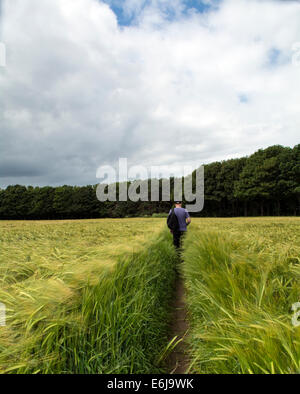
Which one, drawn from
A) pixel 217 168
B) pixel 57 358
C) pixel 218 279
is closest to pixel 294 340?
pixel 218 279

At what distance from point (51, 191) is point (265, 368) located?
63.5 m

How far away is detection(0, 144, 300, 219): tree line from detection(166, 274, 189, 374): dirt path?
40.2m

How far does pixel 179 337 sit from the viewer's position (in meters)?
2.94

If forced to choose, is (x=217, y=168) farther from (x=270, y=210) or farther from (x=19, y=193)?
(x=19, y=193)

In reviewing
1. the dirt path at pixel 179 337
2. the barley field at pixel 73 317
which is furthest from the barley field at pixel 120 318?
the dirt path at pixel 179 337

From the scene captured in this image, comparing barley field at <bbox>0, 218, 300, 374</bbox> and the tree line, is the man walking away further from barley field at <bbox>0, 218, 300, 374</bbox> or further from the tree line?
the tree line

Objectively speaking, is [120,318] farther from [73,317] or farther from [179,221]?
[179,221]

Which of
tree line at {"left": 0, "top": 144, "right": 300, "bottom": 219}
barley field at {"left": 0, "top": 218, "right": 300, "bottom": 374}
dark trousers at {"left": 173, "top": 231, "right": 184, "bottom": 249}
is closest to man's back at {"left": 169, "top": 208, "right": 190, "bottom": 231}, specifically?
dark trousers at {"left": 173, "top": 231, "right": 184, "bottom": 249}

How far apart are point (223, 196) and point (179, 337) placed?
45.6 meters

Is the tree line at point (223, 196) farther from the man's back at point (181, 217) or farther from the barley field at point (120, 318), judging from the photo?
the barley field at point (120, 318)

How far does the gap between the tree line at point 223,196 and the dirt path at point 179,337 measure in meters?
40.2

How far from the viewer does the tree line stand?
38.6 meters

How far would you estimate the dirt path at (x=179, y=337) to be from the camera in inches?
91.0

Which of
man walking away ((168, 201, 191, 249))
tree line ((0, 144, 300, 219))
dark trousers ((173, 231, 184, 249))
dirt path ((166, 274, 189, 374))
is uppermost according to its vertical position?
tree line ((0, 144, 300, 219))
